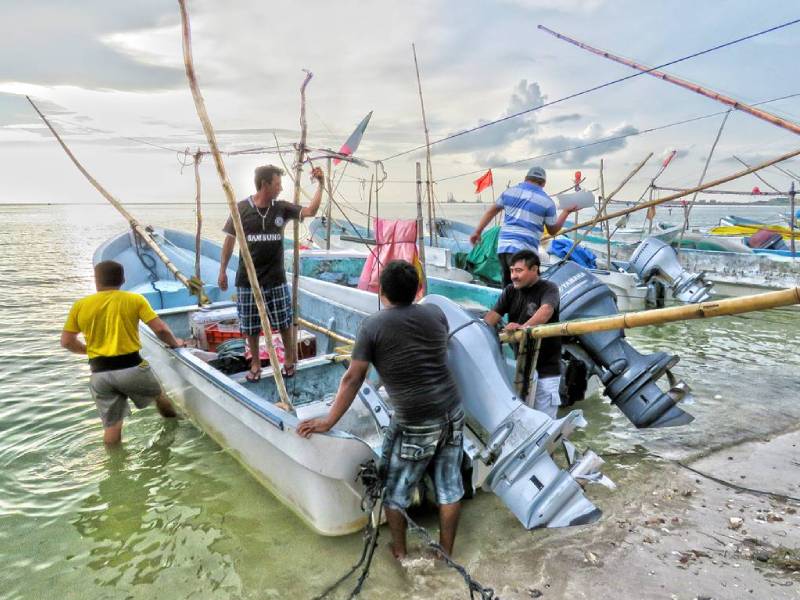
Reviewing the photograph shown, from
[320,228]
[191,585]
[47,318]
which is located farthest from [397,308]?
[320,228]

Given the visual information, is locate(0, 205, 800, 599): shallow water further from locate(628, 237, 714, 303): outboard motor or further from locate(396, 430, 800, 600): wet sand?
locate(628, 237, 714, 303): outboard motor

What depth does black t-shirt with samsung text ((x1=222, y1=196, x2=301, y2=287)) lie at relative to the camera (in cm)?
441

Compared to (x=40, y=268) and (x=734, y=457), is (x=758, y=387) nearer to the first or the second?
(x=734, y=457)

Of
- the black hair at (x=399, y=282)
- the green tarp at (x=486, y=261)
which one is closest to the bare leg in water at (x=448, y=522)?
the black hair at (x=399, y=282)

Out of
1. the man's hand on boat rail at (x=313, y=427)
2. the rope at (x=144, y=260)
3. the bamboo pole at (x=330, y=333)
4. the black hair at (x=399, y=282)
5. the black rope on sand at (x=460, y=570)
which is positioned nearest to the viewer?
the black rope on sand at (x=460, y=570)

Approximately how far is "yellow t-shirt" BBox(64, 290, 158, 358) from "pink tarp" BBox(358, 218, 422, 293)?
3.05 m

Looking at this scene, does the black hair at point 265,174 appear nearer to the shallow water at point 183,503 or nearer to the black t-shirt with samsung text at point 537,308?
the black t-shirt with samsung text at point 537,308

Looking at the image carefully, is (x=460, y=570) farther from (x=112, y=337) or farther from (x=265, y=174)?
(x=112, y=337)

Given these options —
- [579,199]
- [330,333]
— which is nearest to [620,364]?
[579,199]

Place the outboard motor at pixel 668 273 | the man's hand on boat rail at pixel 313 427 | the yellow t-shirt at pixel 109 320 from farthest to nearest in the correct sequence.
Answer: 1. the outboard motor at pixel 668 273
2. the yellow t-shirt at pixel 109 320
3. the man's hand on boat rail at pixel 313 427

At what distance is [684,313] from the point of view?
8.46ft

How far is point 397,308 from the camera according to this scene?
111 inches

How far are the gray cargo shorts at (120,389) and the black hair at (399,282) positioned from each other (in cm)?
294

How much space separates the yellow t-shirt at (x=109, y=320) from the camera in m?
4.31
